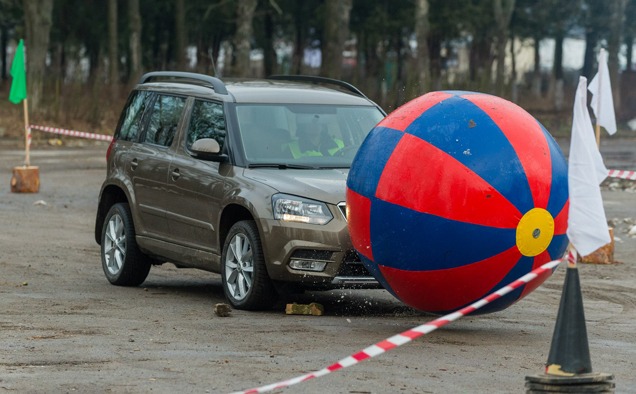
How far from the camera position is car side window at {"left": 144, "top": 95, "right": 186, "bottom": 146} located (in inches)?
513

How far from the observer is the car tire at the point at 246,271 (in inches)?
444

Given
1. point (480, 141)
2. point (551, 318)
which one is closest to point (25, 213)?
point (551, 318)

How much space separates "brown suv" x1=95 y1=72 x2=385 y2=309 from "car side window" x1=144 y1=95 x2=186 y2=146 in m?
0.01

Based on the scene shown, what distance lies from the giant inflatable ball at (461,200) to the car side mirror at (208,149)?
240 cm

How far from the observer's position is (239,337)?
1005 cm

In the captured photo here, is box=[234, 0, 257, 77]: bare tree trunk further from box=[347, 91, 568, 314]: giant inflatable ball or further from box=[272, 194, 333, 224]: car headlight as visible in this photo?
box=[347, 91, 568, 314]: giant inflatable ball

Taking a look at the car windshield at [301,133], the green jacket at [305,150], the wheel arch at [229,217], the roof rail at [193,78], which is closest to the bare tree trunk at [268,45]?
the roof rail at [193,78]

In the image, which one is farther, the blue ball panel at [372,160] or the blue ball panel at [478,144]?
the blue ball panel at [372,160]

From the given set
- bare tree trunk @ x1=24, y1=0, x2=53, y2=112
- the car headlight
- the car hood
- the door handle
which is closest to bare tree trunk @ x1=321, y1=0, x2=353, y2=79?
bare tree trunk @ x1=24, y1=0, x2=53, y2=112

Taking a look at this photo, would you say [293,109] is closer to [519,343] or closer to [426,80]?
[519,343]

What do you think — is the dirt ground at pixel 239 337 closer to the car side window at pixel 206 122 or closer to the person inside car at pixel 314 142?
the person inside car at pixel 314 142

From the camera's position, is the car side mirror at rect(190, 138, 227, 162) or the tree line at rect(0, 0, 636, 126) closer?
the car side mirror at rect(190, 138, 227, 162)

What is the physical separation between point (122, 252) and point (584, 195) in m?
7.02

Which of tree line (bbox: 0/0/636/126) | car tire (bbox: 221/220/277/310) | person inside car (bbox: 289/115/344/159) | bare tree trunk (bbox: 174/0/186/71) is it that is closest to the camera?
car tire (bbox: 221/220/277/310)
